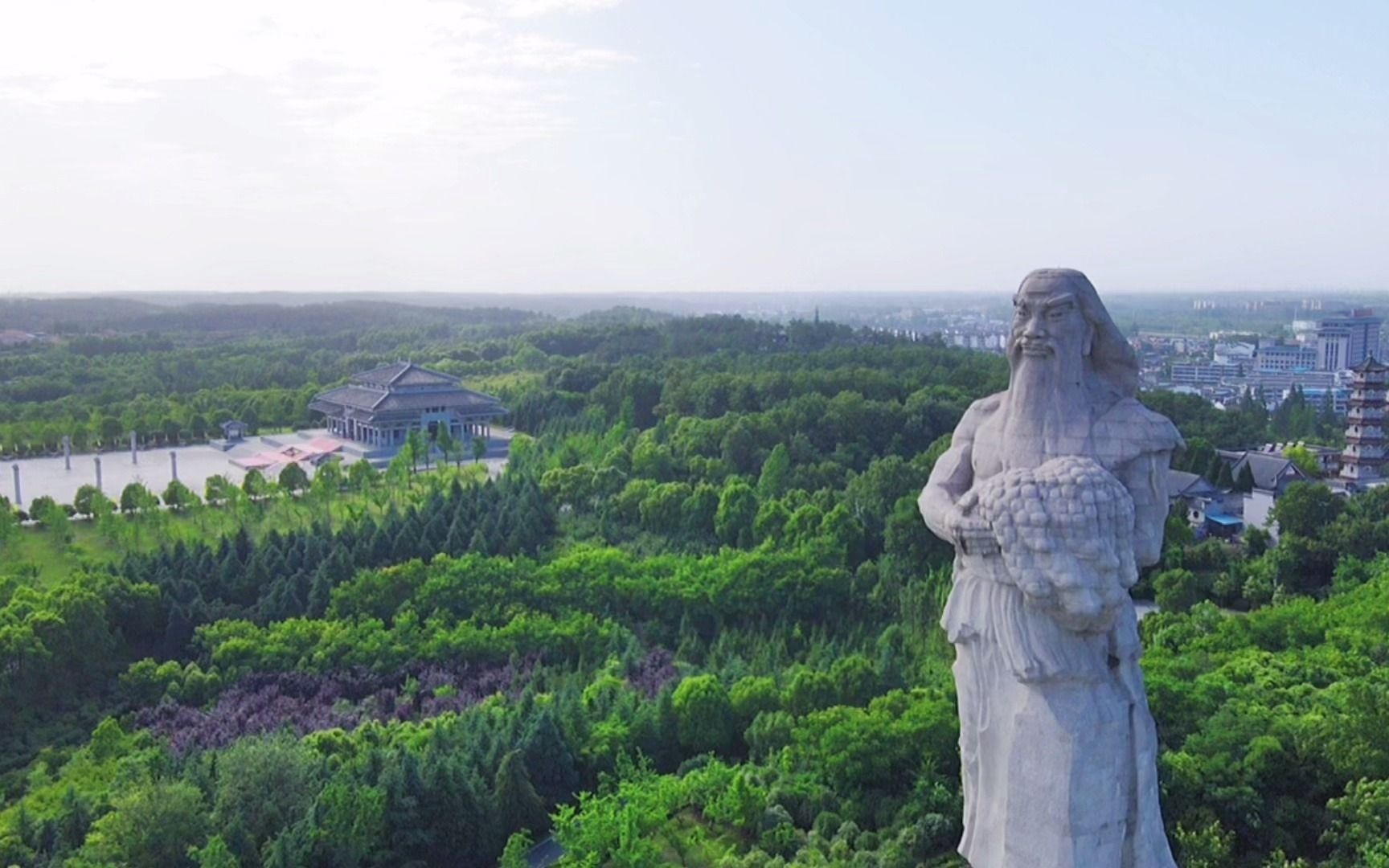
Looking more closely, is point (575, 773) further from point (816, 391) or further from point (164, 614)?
point (816, 391)

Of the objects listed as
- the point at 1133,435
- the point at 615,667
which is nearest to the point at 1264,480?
the point at 615,667

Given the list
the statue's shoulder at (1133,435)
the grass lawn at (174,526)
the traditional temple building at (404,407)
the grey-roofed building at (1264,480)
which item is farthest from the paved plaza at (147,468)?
the statue's shoulder at (1133,435)

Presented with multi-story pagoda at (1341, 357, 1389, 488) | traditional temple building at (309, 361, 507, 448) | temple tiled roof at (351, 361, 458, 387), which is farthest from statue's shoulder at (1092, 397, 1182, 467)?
temple tiled roof at (351, 361, 458, 387)

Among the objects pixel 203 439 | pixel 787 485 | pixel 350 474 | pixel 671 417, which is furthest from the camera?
pixel 203 439

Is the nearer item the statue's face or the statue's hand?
the statue's hand

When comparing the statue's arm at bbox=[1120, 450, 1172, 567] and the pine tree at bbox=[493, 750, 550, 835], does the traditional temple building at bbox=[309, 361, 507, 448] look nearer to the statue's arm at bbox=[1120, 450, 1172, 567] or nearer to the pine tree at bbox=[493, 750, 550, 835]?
the pine tree at bbox=[493, 750, 550, 835]

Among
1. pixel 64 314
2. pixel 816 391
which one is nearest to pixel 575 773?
pixel 816 391

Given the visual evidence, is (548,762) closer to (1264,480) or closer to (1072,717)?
(1072,717)
